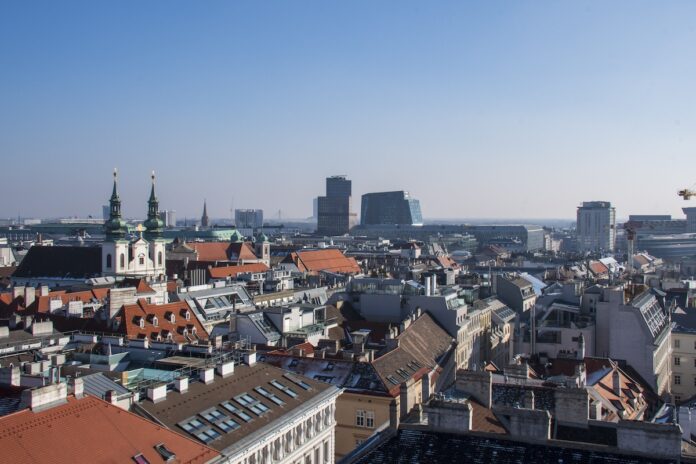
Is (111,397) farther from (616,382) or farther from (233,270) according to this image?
(233,270)

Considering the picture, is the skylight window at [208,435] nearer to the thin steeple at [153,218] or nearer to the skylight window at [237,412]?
the skylight window at [237,412]

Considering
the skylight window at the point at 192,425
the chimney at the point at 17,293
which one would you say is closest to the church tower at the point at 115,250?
the chimney at the point at 17,293

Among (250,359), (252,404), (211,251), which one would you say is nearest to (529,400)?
(252,404)

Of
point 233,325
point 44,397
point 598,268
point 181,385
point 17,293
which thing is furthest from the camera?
point 598,268

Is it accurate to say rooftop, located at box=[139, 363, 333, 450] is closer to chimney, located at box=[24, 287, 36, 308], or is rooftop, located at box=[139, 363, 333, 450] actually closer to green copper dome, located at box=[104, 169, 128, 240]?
chimney, located at box=[24, 287, 36, 308]

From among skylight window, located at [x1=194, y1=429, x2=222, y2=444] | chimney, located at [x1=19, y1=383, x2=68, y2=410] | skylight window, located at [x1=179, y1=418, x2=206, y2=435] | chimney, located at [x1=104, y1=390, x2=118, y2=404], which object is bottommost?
skylight window, located at [x1=194, y1=429, x2=222, y2=444]

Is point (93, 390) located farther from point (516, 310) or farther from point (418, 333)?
point (516, 310)

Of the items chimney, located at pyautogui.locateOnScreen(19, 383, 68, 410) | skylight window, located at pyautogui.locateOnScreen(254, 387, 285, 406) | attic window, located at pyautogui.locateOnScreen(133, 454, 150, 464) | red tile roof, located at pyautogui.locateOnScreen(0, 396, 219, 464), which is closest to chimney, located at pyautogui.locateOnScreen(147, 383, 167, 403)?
red tile roof, located at pyautogui.locateOnScreen(0, 396, 219, 464)
